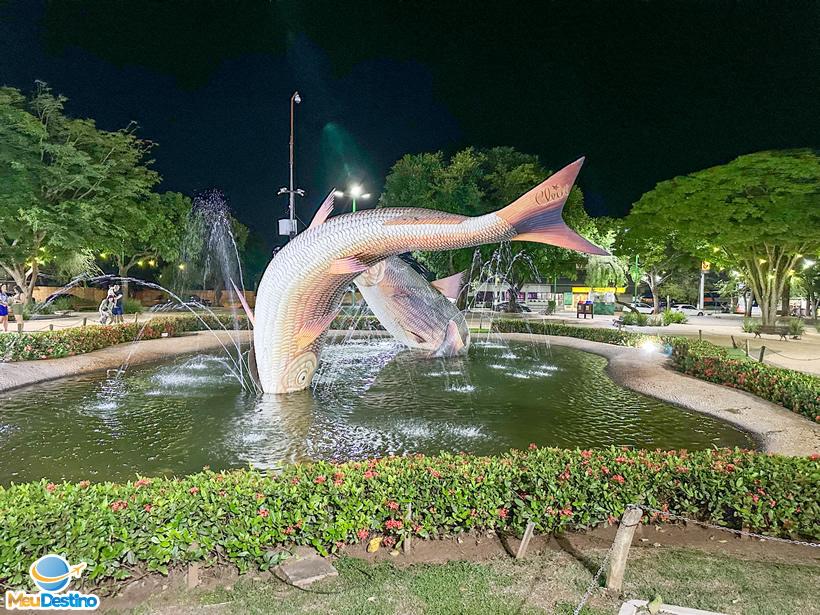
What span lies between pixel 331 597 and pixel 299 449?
3.79 metres

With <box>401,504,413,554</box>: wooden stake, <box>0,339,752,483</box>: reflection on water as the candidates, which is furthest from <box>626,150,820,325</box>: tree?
<box>401,504,413,554</box>: wooden stake

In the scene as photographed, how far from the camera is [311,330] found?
9758 millimetres

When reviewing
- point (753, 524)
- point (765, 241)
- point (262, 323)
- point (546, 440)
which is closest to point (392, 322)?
point (262, 323)

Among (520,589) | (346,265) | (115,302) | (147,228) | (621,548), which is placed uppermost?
(147,228)

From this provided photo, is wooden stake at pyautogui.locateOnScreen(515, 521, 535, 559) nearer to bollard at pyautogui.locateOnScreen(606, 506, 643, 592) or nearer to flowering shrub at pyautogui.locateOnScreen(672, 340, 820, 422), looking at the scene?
bollard at pyautogui.locateOnScreen(606, 506, 643, 592)

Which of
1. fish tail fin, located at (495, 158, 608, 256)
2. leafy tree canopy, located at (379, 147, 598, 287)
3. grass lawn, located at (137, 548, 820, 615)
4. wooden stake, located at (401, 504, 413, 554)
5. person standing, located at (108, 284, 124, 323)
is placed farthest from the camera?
leafy tree canopy, located at (379, 147, 598, 287)

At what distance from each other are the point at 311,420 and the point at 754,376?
367 inches

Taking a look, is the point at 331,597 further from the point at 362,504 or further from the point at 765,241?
the point at 765,241

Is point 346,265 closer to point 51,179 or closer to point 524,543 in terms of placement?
point 524,543

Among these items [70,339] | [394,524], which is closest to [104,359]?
[70,339]

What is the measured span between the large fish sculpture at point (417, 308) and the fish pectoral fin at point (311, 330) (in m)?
4.10

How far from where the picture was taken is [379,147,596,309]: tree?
30.1 m

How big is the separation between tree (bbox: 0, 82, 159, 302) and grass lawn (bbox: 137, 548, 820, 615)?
86.6 ft

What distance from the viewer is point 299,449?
7.29 meters
